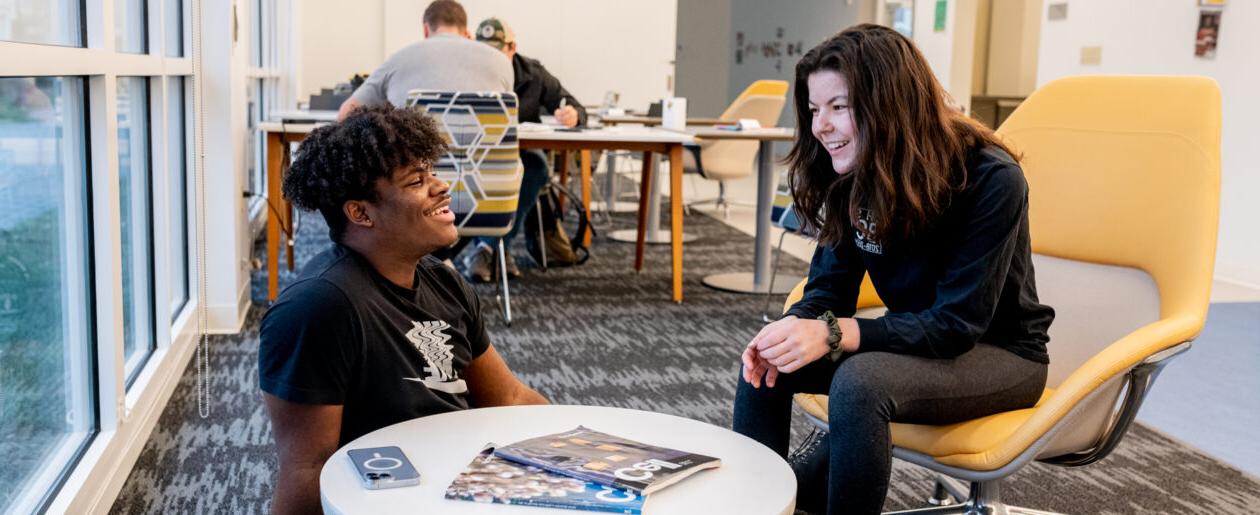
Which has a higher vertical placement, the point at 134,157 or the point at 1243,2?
the point at 1243,2

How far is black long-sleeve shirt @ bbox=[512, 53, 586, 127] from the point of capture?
5250 mm

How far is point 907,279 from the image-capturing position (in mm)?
1835

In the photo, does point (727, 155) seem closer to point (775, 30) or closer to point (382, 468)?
point (775, 30)

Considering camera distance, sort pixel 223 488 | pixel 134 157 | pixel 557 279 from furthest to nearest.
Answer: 1. pixel 557 279
2. pixel 134 157
3. pixel 223 488

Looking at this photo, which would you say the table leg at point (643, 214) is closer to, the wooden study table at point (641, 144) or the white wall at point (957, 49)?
the wooden study table at point (641, 144)

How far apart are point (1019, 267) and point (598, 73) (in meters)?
7.85

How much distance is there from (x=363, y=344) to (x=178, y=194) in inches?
92.5

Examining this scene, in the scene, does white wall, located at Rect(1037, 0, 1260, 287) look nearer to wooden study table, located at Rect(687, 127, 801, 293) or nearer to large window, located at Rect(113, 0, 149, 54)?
wooden study table, located at Rect(687, 127, 801, 293)

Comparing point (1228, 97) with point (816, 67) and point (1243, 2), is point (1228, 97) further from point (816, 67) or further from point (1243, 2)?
point (816, 67)

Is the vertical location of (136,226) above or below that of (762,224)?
above

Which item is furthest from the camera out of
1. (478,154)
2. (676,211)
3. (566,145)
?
(676,211)

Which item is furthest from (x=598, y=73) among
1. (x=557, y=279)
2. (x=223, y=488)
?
(x=223, y=488)

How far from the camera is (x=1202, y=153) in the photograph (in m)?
1.97

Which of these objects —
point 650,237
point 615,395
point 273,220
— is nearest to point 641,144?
point 273,220
